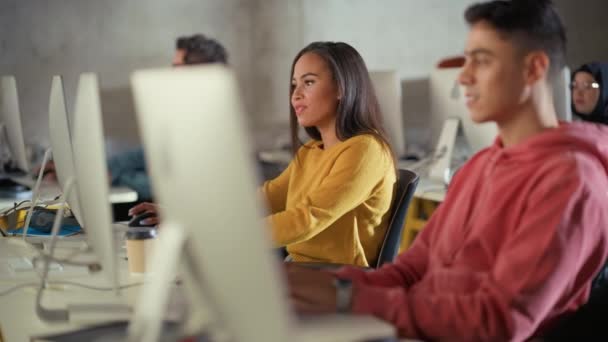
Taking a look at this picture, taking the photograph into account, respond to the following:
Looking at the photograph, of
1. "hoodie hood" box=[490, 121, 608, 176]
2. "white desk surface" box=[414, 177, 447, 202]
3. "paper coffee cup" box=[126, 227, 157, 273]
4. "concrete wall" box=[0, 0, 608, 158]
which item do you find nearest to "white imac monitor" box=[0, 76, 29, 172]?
"paper coffee cup" box=[126, 227, 157, 273]

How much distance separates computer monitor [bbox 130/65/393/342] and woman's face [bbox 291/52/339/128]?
4.30 feet

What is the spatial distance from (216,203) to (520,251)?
0.57 metres

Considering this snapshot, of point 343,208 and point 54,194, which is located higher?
point 343,208

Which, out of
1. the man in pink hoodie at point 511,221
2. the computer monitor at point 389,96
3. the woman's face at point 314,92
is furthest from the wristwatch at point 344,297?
the computer monitor at point 389,96

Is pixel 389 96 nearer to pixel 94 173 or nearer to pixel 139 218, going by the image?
pixel 139 218

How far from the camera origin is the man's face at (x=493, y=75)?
1.39 m

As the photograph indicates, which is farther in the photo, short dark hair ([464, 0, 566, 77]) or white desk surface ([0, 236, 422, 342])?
short dark hair ([464, 0, 566, 77])

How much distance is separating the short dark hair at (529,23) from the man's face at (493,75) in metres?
0.02

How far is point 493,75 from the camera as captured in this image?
54.7 inches

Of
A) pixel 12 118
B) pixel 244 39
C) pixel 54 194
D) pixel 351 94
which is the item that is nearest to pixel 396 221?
pixel 351 94

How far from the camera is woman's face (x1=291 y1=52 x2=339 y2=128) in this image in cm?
224

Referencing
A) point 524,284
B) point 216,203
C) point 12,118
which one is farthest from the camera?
point 12,118

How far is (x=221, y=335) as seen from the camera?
1.01 metres

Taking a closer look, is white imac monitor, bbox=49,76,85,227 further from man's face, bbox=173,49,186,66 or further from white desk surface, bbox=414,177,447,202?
man's face, bbox=173,49,186,66
